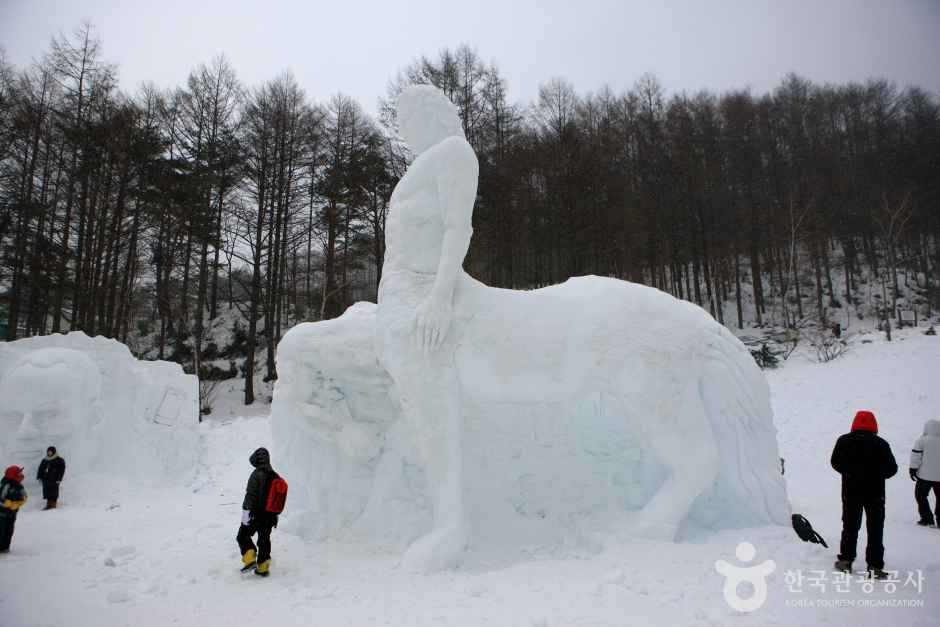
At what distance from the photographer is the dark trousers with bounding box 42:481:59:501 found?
533 centimetres

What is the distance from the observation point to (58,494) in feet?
18.1

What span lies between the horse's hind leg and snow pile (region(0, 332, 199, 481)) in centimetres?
619

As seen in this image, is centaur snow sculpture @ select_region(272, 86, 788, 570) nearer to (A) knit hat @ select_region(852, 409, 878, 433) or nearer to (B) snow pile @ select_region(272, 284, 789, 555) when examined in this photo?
(B) snow pile @ select_region(272, 284, 789, 555)

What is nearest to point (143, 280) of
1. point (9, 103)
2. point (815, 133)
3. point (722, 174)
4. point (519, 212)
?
point (9, 103)

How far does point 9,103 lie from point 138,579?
12646 millimetres

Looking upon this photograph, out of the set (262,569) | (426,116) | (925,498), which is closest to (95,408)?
(262,569)

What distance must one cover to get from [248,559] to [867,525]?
11.5 ft

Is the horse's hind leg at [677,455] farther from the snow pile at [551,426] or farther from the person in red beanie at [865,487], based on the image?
the person in red beanie at [865,487]

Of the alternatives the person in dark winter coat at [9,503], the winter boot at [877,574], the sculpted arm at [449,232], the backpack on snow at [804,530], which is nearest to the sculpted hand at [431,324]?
the sculpted arm at [449,232]

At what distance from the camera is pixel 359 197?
48.1 feet

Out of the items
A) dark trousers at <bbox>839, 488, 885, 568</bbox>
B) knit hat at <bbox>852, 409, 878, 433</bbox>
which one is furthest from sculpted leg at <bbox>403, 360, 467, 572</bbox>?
knit hat at <bbox>852, 409, 878, 433</bbox>

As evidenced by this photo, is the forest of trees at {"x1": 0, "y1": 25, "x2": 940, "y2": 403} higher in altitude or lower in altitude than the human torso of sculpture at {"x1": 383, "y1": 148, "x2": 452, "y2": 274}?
higher

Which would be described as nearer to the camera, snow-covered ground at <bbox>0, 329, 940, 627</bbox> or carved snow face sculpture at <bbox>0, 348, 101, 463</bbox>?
snow-covered ground at <bbox>0, 329, 940, 627</bbox>

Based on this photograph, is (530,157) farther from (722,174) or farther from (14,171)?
(14,171)
